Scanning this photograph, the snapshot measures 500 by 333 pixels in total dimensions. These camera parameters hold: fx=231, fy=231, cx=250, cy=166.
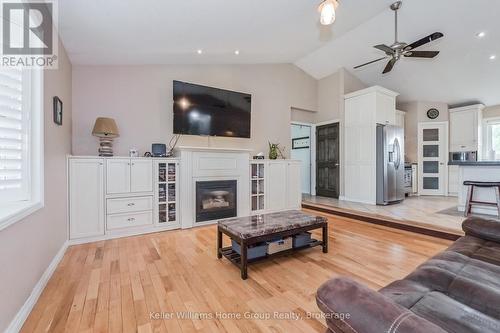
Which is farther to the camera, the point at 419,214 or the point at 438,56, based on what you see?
the point at 438,56

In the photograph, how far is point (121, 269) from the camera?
85.7 inches

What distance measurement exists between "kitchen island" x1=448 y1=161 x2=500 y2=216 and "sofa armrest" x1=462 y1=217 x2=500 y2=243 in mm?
2832

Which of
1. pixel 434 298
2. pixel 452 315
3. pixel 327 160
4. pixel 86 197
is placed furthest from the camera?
pixel 327 160

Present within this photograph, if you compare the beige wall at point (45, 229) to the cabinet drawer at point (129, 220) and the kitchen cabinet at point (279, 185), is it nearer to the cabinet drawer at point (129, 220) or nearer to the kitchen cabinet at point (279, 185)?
the cabinet drawer at point (129, 220)

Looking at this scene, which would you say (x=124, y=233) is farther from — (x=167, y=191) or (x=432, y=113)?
(x=432, y=113)

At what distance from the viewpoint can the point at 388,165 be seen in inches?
186

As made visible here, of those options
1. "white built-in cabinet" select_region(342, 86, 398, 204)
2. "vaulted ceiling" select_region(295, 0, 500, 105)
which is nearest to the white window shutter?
"vaulted ceiling" select_region(295, 0, 500, 105)

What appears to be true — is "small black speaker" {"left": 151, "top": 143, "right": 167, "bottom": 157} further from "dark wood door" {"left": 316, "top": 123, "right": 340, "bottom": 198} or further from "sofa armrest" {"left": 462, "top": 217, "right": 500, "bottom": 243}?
"dark wood door" {"left": 316, "top": 123, "right": 340, "bottom": 198}

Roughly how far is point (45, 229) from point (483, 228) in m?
3.43

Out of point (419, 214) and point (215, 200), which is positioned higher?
point (215, 200)

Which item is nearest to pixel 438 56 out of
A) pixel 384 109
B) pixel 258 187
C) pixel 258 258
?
pixel 384 109

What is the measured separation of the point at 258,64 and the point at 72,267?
4510 mm

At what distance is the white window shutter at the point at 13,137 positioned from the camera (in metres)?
1.53

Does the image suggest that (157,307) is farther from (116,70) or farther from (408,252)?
(116,70)
